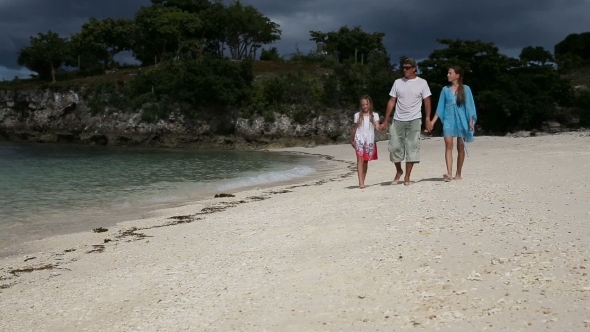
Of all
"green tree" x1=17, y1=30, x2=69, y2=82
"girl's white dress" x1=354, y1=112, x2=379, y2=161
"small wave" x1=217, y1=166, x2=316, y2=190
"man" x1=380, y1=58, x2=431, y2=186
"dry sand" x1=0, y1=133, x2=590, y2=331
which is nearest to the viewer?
"dry sand" x1=0, y1=133, x2=590, y2=331

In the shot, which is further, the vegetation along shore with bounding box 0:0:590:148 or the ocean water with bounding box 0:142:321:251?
Result: the vegetation along shore with bounding box 0:0:590:148

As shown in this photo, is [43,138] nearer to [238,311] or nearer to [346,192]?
[346,192]

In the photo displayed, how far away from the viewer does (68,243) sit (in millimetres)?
7277

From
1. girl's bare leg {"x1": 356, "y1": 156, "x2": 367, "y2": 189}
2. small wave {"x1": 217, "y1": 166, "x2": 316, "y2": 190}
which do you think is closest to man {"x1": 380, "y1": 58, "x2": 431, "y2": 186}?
girl's bare leg {"x1": 356, "y1": 156, "x2": 367, "y2": 189}

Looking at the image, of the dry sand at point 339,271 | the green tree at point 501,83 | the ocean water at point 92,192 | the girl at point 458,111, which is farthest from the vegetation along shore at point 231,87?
the dry sand at point 339,271

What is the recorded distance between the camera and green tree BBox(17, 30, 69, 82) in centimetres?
6253

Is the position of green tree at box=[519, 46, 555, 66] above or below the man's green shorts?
above

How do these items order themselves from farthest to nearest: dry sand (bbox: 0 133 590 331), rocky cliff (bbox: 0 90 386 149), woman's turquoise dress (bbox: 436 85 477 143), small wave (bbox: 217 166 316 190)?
rocky cliff (bbox: 0 90 386 149) < small wave (bbox: 217 166 316 190) < woman's turquoise dress (bbox: 436 85 477 143) < dry sand (bbox: 0 133 590 331)

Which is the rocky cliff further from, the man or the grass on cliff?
the man

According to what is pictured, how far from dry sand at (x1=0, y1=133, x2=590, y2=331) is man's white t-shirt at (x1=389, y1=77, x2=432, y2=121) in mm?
1667

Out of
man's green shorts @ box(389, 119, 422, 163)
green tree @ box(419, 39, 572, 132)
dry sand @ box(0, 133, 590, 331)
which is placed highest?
green tree @ box(419, 39, 572, 132)

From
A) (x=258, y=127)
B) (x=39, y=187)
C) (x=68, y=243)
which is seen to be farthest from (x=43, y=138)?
(x=68, y=243)

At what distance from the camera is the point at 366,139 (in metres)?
9.20

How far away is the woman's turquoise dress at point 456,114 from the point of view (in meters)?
8.65
